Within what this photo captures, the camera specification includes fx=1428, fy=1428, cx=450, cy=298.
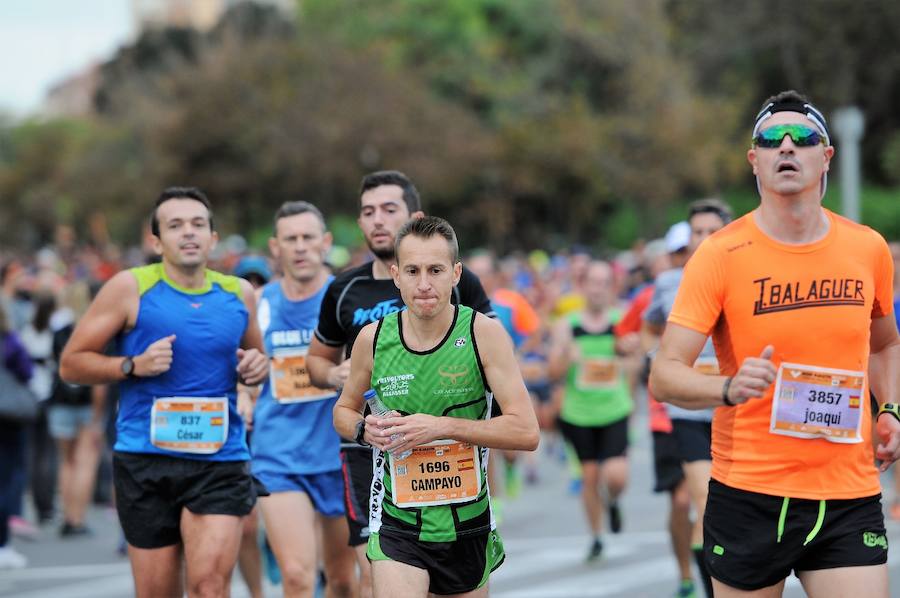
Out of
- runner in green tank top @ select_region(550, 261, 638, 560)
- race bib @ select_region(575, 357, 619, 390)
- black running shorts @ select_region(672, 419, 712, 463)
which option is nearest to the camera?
black running shorts @ select_region(672, 419, 712, 463)

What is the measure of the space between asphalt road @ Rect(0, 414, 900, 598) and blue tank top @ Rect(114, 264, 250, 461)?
11.3ft

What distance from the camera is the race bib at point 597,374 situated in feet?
38.5

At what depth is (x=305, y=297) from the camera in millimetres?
7879

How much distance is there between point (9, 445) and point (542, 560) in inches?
184

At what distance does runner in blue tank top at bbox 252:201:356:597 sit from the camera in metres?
7.57

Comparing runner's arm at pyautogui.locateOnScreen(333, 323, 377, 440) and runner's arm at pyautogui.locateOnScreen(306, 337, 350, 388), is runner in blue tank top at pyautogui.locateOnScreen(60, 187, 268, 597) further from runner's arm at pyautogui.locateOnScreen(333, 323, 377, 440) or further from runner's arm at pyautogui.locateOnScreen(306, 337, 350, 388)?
runner's arm at pyautogui.locateOnScreen(333, 323, 377, 440)

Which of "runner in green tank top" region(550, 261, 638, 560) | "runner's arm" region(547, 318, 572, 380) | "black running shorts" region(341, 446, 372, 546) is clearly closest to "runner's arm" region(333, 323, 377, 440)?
"black running shorts" region(341, 446, 372, 546)

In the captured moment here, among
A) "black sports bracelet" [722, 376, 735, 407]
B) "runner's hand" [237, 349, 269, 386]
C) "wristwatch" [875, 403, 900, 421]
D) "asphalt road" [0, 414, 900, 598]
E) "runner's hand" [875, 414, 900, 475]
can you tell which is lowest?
"asphalt road" [0, 414, 900, 598]

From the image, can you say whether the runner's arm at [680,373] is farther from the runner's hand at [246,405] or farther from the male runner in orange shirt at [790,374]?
the runner's hand at [246,405]

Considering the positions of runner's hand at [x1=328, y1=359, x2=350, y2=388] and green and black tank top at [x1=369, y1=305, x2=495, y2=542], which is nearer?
green and black tank top at [x1=369, y1=305, x2=495, y2=542]

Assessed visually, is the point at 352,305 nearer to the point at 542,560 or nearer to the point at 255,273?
the point at 255,273

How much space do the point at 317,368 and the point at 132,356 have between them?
857 millimetres

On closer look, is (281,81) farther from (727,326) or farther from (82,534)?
(727,326)

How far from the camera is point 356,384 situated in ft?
18.1
